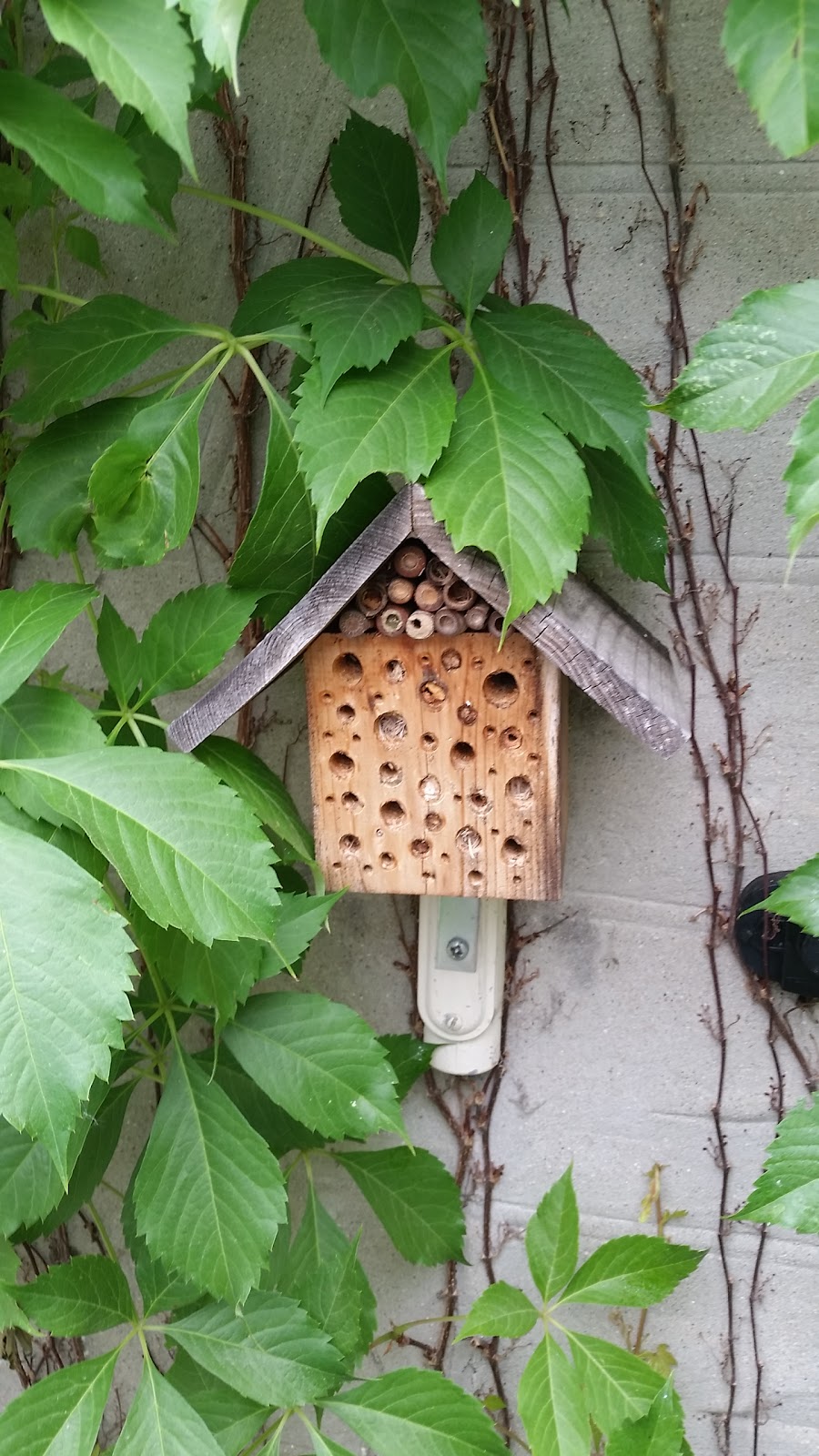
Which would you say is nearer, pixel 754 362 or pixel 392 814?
pixel 754 362

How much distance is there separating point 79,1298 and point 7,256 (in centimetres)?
85

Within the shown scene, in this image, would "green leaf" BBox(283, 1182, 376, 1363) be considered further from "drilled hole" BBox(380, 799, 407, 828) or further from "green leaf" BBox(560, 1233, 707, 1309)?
"drilled hole" BBox(380, 799, 407, 828)

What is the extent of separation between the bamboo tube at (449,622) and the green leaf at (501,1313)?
0.58m

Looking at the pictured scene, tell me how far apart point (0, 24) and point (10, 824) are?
2.10 ft

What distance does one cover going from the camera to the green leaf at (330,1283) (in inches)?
35.7

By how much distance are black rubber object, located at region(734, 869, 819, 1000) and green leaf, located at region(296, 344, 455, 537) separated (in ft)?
1.74

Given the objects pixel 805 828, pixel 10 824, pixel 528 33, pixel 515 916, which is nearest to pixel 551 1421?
pixel 515 916

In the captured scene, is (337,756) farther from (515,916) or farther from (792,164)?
(792,164)

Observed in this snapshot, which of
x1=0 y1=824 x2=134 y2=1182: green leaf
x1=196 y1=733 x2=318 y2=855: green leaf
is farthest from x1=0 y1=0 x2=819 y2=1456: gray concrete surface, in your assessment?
x1=0 y1=824 x2=134 y2=1182: green leaf

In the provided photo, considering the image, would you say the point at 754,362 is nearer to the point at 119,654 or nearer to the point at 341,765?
the point at 341,765

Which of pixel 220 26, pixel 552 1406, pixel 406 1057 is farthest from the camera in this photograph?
pixel 406 1057

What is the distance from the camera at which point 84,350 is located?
889mm

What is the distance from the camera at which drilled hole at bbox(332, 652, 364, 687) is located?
828 millimetres

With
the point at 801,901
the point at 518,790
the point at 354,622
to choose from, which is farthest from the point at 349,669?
the point at 801,901
